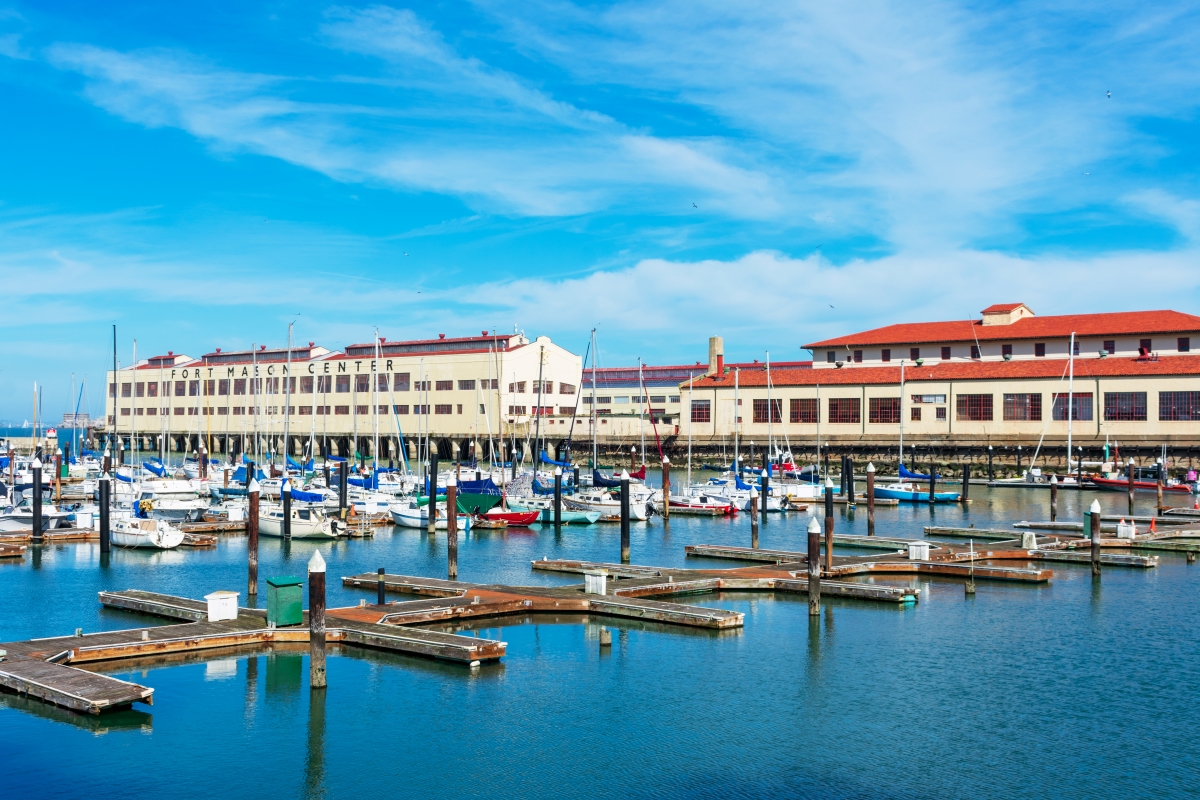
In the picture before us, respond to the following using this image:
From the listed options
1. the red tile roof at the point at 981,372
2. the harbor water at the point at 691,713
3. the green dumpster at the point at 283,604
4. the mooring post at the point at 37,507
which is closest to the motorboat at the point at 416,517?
the mooring post at the point at 37,507

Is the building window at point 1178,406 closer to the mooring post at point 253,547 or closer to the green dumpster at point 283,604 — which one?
the mooring post at point 253,547

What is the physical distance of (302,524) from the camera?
173ft

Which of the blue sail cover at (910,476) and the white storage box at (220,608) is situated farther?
the blue sail cover at (910,476)

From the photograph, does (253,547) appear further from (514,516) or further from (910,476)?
(910,476)

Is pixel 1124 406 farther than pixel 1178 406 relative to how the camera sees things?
Yes

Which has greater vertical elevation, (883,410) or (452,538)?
(883,410)

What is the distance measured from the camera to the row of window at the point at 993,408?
90562 mm

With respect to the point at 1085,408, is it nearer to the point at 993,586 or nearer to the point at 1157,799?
the point at 993,586

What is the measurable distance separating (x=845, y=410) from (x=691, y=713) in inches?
3293

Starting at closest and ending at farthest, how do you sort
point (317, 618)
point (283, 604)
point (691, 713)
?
point (317, 618) < point (691, 713) < point (283, 604)

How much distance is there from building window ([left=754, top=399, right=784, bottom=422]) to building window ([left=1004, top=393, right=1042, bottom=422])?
1991 cm

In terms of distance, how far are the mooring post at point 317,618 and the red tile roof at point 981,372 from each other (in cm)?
8282

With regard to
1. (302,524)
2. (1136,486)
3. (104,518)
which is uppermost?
(1136,486)

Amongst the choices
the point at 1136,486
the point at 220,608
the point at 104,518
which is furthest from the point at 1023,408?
the point at 220,608
